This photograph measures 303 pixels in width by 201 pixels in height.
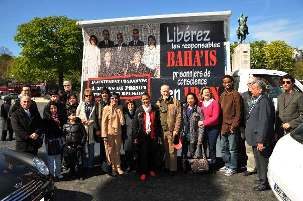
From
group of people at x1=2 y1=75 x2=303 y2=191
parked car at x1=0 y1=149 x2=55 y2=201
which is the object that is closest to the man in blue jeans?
group of people at x1=2 y1=75 x2=303 y2=191

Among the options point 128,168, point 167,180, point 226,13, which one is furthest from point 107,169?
point 226,13

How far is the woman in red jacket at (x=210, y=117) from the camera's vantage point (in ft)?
22.2

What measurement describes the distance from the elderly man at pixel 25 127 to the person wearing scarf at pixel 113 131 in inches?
50.7

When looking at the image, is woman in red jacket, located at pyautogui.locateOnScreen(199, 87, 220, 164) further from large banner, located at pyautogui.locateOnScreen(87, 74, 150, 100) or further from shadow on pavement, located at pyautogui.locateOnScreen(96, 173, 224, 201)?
large banner, located at pyautogui.locateOnScreen(87, 74, 150, 100)

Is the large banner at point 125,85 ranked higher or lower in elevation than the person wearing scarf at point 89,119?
higher

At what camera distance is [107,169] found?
6.86 metres

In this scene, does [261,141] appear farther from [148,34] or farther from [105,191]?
[148,34]

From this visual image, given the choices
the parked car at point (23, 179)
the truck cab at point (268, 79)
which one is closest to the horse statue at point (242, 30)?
the truck cab at point (268, 79)

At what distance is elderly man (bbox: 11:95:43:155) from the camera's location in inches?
232

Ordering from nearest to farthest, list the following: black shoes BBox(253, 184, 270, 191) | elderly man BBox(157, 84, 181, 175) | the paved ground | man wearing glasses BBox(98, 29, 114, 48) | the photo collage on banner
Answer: the paved ground < black shoes BBox(253, 184, 270, 191) < elderly man BBox(157, 84, 181, 175) < the photo collage on banner < man wearing glasses BBox(98, 29, 114, 48)

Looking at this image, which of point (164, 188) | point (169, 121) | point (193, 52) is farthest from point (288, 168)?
→ point (193, 52)

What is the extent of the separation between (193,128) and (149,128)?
2.95 feet

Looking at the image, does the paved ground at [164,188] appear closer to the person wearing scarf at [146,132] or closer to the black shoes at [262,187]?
the black shoes at [262,187]

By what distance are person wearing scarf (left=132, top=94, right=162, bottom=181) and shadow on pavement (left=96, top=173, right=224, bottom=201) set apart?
31 centimetres
